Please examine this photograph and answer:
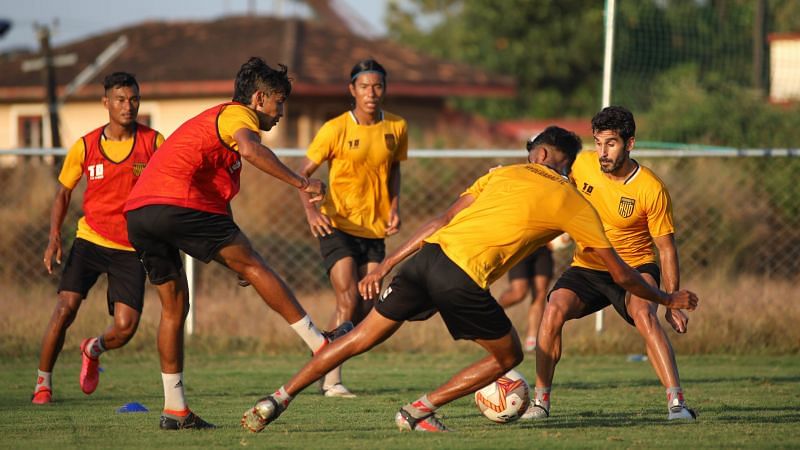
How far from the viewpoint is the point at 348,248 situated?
9.37m

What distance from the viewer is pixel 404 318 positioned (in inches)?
258

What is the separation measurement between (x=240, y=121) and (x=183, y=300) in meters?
1.18

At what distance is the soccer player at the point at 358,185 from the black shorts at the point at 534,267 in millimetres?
3132

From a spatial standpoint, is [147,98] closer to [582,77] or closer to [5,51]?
[5,51]

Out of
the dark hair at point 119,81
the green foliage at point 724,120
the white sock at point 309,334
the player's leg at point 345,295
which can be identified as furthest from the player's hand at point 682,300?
the green foliage at point 724,120

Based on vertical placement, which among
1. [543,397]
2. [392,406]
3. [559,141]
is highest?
[559,141]

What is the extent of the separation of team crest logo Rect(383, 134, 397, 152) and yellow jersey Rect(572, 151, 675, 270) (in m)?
1.97

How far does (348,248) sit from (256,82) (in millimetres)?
2518

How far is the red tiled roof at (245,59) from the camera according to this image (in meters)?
27.3

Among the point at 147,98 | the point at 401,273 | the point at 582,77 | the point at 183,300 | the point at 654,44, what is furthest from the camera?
the point at 582,77

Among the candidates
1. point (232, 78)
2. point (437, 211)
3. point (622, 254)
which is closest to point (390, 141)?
point (622, 254)

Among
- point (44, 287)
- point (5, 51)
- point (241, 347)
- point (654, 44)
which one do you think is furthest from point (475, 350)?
point (5, 51)

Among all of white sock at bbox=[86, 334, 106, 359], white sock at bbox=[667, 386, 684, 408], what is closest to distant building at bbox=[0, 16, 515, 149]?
white sock at bbox=[86, 334, 106, 359]

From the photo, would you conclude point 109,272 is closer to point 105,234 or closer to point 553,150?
point 105,234
